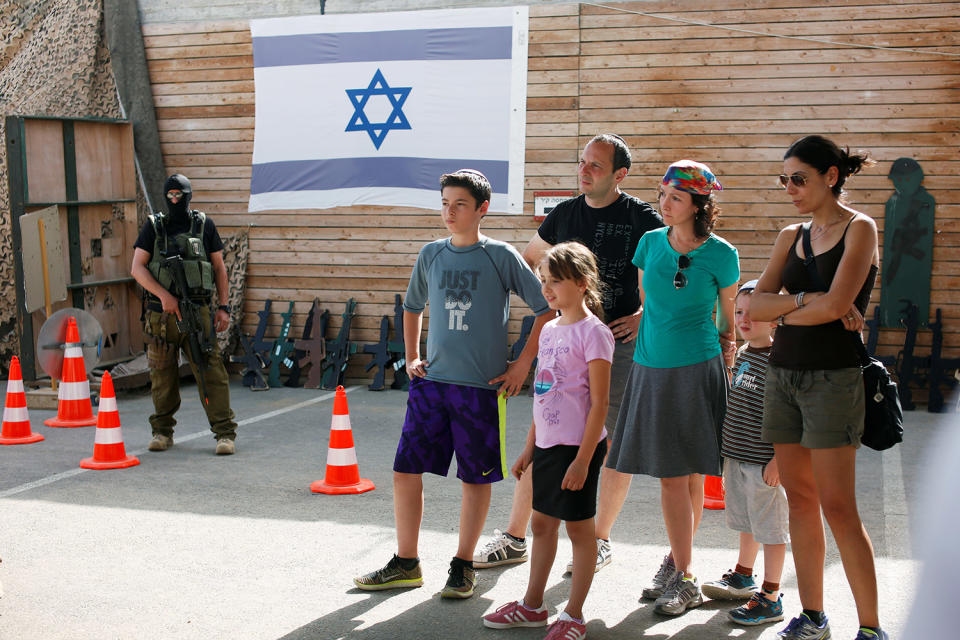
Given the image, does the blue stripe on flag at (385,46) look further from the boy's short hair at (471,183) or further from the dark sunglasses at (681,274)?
the dark sunglasses at (681,274)

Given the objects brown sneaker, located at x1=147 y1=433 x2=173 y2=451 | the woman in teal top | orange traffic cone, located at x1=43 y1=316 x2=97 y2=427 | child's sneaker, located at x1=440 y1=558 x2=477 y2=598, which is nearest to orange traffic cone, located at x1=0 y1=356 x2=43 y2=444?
orange traffic cone, located at x1=43 y1=316 x2=97 y2=427

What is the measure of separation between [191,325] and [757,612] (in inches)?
187

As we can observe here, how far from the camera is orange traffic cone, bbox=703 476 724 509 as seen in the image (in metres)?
5.86

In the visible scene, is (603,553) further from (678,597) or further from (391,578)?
(391,578)

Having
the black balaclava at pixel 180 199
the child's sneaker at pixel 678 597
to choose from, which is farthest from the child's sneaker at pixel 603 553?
the black balaclava at pixel 180 199

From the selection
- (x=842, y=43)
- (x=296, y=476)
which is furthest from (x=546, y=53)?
(x=296, y=476)

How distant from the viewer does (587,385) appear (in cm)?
382

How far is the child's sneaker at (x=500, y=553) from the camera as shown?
187 inches

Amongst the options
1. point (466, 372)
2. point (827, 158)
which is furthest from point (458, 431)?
point (827, 158)

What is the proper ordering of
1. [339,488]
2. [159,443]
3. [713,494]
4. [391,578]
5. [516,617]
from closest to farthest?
[516,617]
[391,578]
[713,494]
[339,488]
[159,443]

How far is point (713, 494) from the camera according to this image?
5.96 meters

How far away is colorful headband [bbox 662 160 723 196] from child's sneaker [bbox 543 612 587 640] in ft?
5.98

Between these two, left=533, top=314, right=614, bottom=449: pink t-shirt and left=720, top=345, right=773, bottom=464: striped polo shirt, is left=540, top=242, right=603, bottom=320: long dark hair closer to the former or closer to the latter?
left=533, top=314, right=614, bottom=449: pink t-shirt

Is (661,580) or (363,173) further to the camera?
(363,173)
